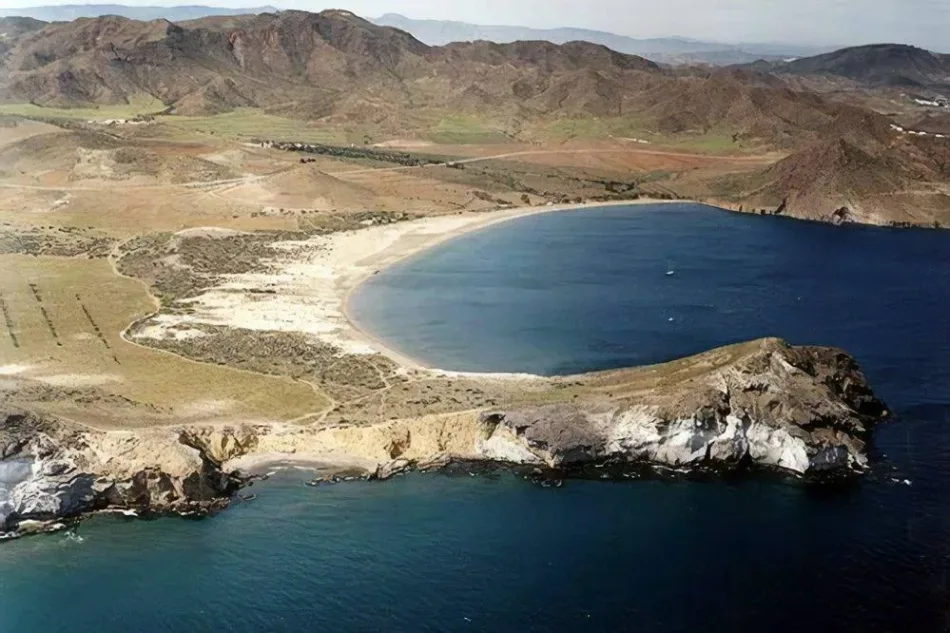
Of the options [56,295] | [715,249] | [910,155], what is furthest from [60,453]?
[910,155]

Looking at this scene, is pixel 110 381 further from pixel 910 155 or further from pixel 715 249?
pixel 910 155

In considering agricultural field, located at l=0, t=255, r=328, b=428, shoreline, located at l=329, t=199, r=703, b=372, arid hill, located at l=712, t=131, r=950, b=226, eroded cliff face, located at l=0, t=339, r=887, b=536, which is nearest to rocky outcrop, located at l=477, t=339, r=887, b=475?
eroded cliff face, located at l=0, t=339, r=887, b=536

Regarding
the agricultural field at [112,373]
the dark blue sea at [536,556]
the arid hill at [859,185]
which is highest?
the arid hill at [859,185]

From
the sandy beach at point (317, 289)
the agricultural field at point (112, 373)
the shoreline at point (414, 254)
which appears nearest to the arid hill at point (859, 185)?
the shoreline at point (414, 254)

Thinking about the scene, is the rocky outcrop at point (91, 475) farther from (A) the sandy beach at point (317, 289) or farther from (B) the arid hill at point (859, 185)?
(B) the arid hill at point (859, 185)

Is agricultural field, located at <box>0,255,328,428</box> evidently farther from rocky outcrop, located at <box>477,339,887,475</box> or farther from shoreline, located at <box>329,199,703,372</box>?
rocky outcrop, located at <box>477,339,887,475</box>

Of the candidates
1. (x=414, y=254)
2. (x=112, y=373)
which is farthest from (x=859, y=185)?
(x=112, y=373)

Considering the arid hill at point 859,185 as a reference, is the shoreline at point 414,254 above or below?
below
